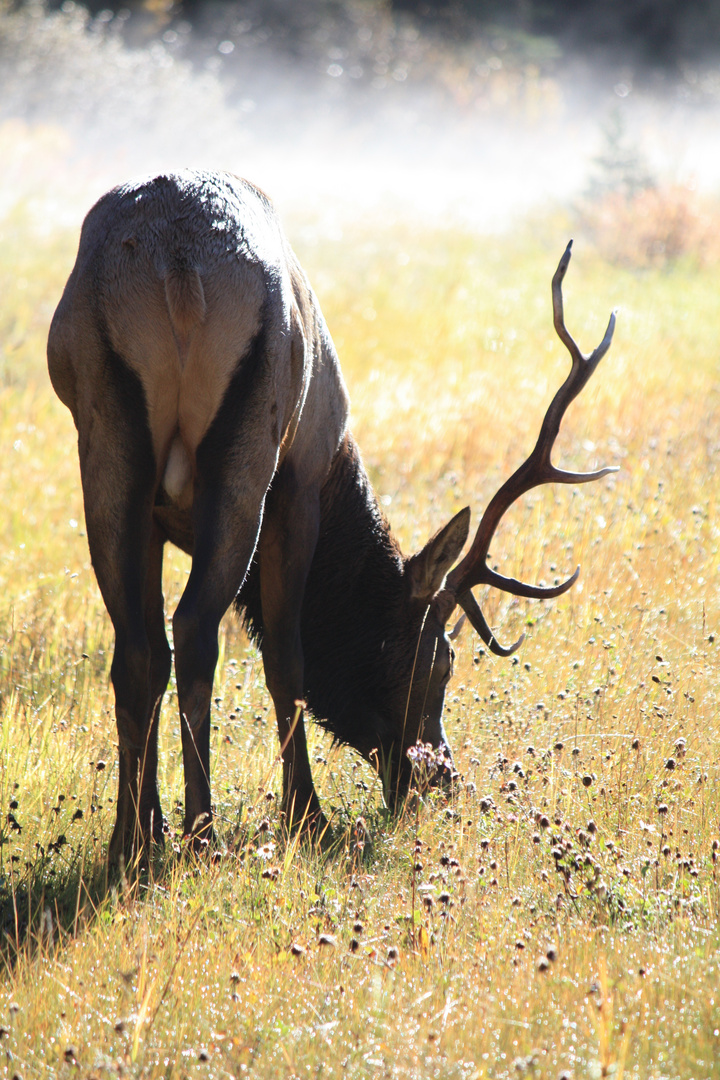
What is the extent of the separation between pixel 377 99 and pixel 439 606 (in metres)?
51.9

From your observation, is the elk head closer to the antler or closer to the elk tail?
the antler

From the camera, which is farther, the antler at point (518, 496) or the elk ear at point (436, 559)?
the antler at point (518, 496)

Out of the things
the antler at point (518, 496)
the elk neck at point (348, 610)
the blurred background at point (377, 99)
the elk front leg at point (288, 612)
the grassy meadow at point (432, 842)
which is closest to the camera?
the grassy meadow at point (432, 842)

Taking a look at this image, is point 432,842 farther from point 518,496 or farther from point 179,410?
point 179,410

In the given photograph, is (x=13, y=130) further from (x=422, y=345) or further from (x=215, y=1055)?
(x=215, y=1055)

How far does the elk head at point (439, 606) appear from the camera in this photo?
405 cm

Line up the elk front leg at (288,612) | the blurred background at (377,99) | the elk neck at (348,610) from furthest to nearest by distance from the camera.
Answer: the blurred background at (377,99) → the elk neck at (348,610) → the elk front leg at (288,612)

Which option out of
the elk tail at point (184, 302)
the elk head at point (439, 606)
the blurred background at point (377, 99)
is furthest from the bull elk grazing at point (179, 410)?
the blurred background at point (377, 99)

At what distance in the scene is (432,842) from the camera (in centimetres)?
344

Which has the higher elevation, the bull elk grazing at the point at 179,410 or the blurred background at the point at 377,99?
the blurred background at the point at 377,99

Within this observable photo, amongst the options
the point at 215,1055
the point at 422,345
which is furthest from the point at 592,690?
the point at 422,345

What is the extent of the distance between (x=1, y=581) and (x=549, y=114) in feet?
169

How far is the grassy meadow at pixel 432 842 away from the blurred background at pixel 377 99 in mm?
16754

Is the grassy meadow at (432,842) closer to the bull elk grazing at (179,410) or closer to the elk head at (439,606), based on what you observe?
the elk head at (439,606)
